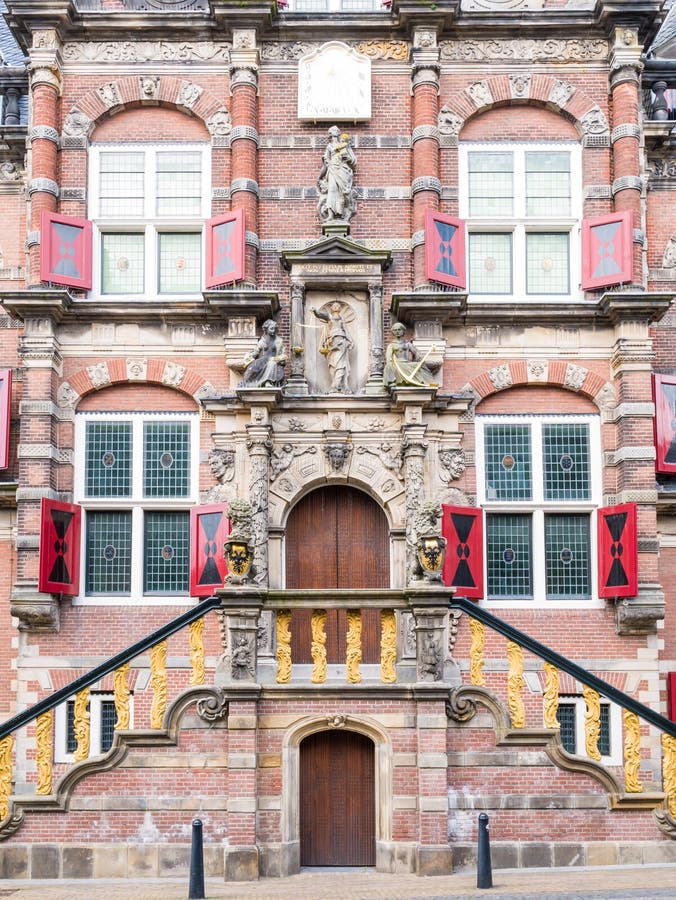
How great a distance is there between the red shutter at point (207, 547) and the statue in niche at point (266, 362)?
169cm

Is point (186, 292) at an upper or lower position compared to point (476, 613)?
upper

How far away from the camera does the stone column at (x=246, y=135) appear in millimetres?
→ 17859

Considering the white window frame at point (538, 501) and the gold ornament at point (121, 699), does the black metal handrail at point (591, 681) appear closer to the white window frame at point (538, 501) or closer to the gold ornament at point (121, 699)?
the white window frame at point (538, 501)

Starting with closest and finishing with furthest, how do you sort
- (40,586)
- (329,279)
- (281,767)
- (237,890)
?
(237,890)
(281,767)
(40,586)
(329,279)

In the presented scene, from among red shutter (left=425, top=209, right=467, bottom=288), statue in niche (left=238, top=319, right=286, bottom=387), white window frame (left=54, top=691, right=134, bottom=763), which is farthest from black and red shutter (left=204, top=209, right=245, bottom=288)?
white window frame (left=54, top=691, right=134, bottom=763)

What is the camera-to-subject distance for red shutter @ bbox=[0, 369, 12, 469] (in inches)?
705

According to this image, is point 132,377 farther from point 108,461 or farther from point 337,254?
point 337,254

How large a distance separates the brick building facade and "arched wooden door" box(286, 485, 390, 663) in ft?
0.10

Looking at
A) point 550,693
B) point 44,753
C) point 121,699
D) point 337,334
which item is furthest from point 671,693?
point 44,753

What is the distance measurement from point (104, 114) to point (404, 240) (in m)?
4.64

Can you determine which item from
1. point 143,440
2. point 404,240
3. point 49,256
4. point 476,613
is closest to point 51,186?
point 49,256

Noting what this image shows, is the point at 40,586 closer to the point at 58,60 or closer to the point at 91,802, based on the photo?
the point at 91,802

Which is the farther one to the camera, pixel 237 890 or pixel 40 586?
pixel 40 586

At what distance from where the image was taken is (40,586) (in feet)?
54.7
